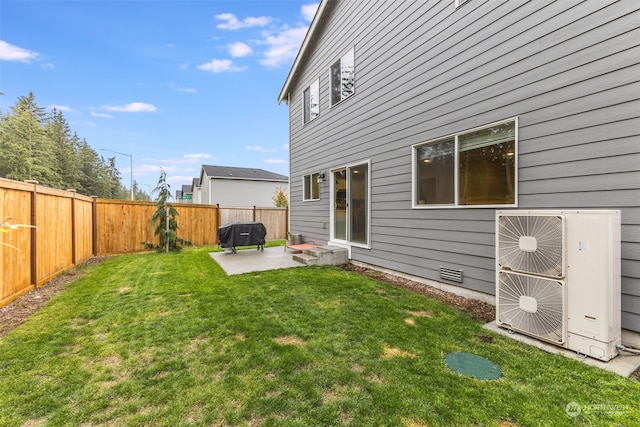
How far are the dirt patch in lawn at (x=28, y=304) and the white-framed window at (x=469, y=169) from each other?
582cm

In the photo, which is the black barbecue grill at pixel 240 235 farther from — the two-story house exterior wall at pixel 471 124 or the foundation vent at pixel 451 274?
the foundation vent at pixel 451 274

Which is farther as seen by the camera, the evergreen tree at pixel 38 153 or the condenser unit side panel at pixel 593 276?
the evergreen tree at pixel 38 153

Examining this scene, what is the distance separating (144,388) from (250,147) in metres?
31.2

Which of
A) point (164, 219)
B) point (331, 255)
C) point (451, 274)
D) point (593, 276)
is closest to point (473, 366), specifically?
point (593, 276)

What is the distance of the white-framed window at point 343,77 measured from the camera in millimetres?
6680

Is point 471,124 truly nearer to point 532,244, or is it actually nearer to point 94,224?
point 532,244

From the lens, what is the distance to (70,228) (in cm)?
622

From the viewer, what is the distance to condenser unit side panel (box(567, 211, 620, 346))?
2.25 m

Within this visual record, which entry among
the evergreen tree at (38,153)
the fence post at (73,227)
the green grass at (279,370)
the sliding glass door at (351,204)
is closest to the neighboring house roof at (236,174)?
the fence post at (73,227)

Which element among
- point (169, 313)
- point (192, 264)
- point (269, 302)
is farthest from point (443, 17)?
point (192, 264)

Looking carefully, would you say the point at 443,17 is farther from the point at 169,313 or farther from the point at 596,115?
the point at 169,313

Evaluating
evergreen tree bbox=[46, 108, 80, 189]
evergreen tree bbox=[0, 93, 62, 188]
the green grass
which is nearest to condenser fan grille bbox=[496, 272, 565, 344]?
the green grass

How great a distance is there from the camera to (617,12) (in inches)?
103

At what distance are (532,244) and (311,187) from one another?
6.49 meters
